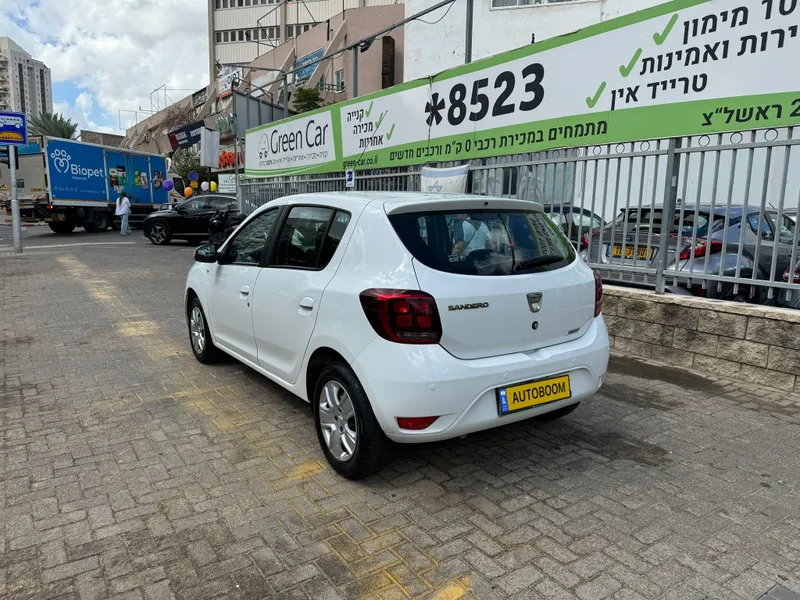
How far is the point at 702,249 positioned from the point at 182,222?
16694 mm

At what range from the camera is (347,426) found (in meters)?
3.21

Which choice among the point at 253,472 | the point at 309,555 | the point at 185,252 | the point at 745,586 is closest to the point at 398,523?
the point at 309,555

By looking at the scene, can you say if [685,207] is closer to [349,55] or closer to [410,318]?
[410,318]

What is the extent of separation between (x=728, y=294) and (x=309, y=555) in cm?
457

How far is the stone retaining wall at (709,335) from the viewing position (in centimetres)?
464

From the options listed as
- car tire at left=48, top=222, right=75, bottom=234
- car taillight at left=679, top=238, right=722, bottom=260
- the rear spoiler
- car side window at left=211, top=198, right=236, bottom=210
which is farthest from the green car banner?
car tire at left=48, top=222, right=75, bottom=234

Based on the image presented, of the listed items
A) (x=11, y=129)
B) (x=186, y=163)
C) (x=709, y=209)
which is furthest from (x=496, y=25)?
(x=186, y=163)

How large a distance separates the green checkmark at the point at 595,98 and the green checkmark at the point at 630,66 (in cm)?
23

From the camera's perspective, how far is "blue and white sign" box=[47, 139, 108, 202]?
20078 mm

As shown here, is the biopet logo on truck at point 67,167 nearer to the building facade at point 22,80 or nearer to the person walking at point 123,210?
the person walking at point 123,210

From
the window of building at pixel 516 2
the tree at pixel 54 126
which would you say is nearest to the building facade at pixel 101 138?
the tree at pixel 54 126

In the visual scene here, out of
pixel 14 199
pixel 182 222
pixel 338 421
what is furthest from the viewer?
pixel 182 222

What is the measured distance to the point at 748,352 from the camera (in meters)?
4.86

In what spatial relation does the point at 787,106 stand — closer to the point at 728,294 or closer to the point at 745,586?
the point at 728,294
